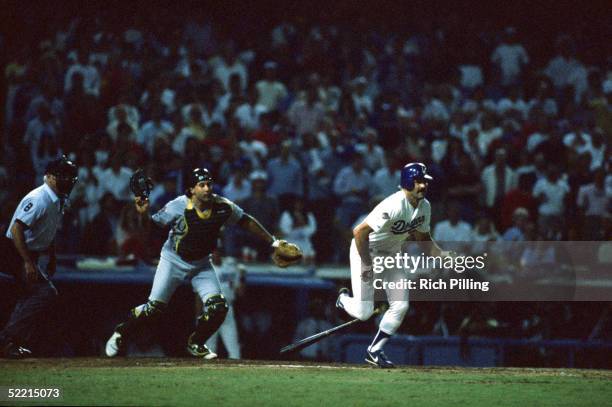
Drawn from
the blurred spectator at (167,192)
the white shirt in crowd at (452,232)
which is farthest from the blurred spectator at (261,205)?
the white shirt in crowd at (452,232)

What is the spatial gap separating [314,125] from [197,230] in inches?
268

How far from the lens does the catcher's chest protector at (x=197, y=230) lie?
34.1ft

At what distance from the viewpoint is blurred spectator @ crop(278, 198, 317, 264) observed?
15.1 metres

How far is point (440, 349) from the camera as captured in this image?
1410cm

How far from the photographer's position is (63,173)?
1038cm

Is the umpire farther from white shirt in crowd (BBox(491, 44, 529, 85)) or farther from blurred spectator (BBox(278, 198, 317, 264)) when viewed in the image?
white shirt in crowd (BBox(491, 44, 529, 85))

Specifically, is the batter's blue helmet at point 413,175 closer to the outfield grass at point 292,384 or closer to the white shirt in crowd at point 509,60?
the outfield grass at point 292,384

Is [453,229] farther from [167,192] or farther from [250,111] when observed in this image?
[250,111]

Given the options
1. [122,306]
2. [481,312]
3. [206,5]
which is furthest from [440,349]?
[206,5]

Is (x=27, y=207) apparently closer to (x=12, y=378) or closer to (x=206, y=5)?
(x=12, y=378)

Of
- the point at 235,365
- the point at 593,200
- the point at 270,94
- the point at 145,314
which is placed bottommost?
the point at 235,365

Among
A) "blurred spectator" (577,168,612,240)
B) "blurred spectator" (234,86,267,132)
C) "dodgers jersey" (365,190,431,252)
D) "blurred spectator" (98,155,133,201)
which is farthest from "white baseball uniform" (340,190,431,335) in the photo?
"blurred spectator" (234,86,267,132)

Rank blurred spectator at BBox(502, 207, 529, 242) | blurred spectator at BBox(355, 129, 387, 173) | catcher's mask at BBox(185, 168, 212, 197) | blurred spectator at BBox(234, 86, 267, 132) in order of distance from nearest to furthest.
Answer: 1. catcher's mask at BBox(185, 168, 212, 197)
2. blurred spectator at BBox(502, 207, 529, 242)
3. blurred spectator at BBox(355, 129, 387, 173)
4. blurred spectator at BBox(234, 86, 267, 132)

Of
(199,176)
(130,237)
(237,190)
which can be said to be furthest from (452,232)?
(199,176)
